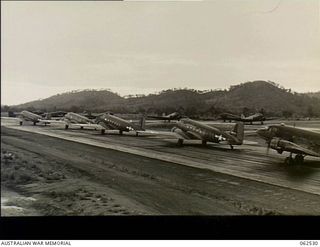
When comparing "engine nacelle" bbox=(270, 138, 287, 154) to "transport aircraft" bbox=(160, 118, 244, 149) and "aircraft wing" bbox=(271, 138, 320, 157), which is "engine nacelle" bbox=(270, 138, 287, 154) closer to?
"aircraft wing" bbox=(271, 138, 320, 157)

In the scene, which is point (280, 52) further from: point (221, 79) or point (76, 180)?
point (76, 180)

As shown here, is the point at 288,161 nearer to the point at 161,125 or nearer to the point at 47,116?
the point at 161,125

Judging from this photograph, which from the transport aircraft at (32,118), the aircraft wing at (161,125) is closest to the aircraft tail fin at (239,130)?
the aircraft wing at (161,125)

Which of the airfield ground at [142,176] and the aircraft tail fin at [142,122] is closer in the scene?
the airfield ground at [142,176]

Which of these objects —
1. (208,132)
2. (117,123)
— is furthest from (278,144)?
(117,123)

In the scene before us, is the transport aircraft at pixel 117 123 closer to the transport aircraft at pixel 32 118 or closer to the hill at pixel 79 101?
the hill at pixel 79 101
